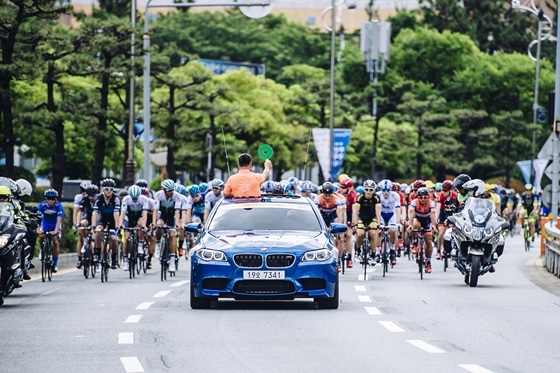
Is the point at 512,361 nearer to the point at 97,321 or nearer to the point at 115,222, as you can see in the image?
the point at 97,321

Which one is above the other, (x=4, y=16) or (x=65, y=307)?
(x=4, y=16)

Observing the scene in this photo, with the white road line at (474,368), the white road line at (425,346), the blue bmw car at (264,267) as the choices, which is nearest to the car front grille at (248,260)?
the blue bmw car at (264,267)

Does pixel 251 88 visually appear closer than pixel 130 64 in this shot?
No

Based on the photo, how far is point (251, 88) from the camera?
8794 cm

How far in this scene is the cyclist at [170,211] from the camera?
27266 mm

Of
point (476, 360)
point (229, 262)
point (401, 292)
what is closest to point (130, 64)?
point (401, 292)

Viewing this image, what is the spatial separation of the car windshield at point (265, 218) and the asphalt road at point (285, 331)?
3.33 feet

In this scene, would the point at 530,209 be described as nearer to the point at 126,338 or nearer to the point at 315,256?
the point at 315,256

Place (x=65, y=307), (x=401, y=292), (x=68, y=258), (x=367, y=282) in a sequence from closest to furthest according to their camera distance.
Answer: (x=65, y=307), (x=401, y=292), (x=367, y=282), (x=68, y=258)

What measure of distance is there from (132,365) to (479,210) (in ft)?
43.2

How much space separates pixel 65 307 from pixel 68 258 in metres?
15.1

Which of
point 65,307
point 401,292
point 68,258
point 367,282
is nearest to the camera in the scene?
point 65,307

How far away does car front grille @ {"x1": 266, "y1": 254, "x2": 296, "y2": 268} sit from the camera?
17406 mm

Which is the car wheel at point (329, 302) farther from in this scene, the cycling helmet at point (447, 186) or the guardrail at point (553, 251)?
the cycling helmet at point (447, 186)
